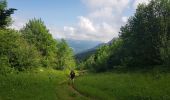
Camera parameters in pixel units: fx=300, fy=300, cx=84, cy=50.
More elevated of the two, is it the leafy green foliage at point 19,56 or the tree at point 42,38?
the tree at point 42,38

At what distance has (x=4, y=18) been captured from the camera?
45.1 metres

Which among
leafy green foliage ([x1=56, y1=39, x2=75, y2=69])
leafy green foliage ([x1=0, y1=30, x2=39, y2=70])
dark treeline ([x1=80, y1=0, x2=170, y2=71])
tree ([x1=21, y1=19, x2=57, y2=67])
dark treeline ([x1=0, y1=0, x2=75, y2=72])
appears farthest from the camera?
leafy green foliage ([x1=56, y1=39, x2=75, y2=69])

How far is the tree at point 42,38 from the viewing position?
325 feet

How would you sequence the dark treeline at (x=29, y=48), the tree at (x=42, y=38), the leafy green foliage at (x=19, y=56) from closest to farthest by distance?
the dark treeline at (x=29, y=48) → the leafy green foliage at (x=19, y=56) → the tree at (x=42, y=38)

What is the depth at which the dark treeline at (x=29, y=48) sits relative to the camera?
43531 mm

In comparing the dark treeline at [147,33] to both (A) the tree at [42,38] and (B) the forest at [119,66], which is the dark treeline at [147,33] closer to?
(B) the forest at [119,66]

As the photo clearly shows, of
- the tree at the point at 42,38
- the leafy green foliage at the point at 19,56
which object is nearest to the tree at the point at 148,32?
the leafy green foliage at the point at 19,56

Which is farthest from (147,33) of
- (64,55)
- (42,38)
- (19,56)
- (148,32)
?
(64,55)

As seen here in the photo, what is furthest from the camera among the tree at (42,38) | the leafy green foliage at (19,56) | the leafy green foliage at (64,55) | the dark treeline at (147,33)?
the leafy green foliage at (64,55)

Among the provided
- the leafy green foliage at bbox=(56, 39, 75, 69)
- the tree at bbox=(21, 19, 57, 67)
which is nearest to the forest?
the tree at bbox=(21, 19, 57, 67)

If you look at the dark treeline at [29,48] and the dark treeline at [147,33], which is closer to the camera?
the dark treeline at [29,48]

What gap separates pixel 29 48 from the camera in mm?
68312

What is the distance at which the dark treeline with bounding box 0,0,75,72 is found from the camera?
143ft

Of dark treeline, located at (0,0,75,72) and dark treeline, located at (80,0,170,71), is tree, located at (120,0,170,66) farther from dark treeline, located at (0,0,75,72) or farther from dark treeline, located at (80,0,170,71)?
dark treeline, located at (0,0,75,72)
